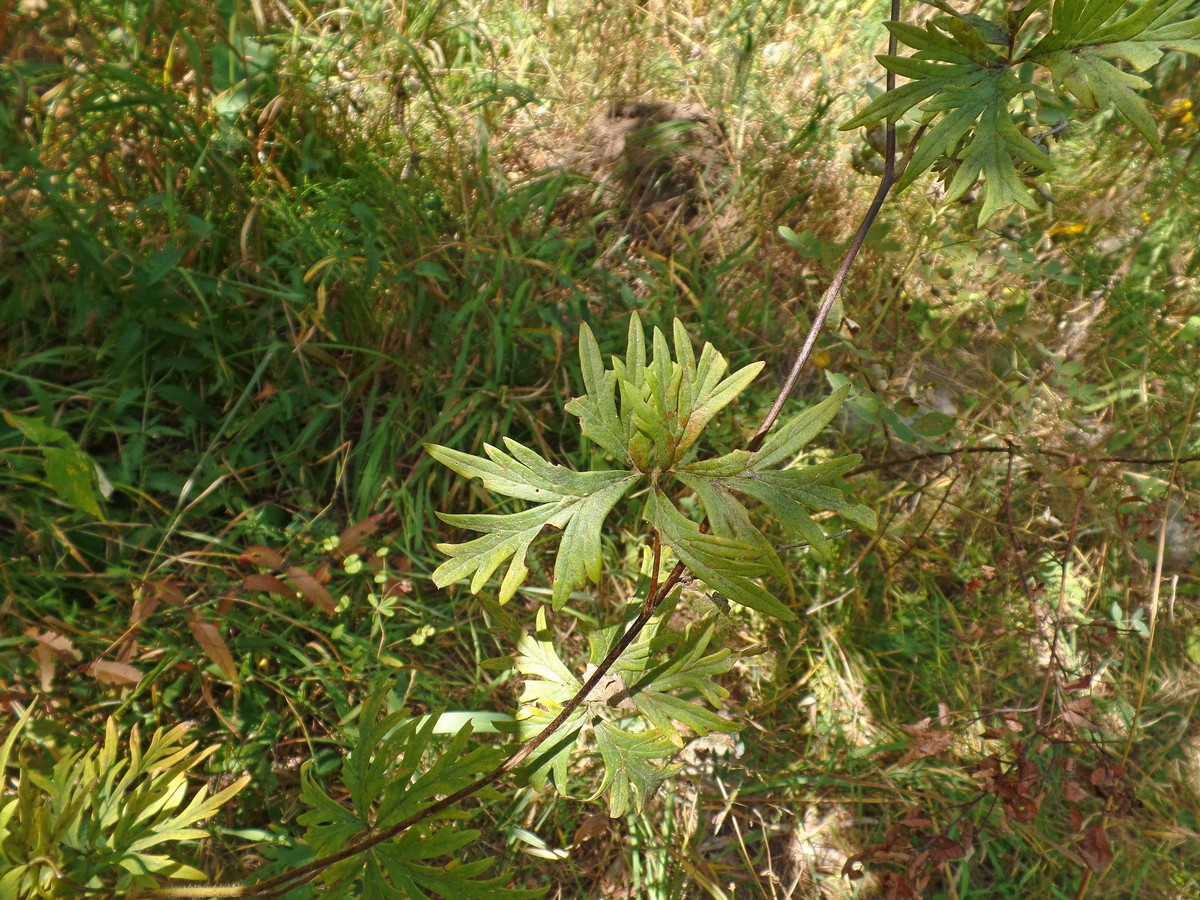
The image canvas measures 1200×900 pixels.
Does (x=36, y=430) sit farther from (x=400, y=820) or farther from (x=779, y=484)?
(x=779, y=484)

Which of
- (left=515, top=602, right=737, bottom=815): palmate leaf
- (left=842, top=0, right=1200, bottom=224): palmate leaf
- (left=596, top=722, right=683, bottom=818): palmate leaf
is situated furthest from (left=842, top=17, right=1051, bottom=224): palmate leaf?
(left=596, top=722, right=683, bottom=818): palmate leaf

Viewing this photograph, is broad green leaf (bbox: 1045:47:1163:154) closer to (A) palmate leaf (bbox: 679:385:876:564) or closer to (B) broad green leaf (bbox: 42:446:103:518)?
(A) palmate leaf (bbox: 679:385:876:564)

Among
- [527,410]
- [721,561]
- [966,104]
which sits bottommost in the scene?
[527,410]

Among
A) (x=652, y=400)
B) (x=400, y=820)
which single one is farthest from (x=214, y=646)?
(x=652, y=400)

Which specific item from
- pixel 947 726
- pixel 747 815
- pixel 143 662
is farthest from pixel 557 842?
pixel 143 662

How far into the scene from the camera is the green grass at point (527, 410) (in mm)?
1889

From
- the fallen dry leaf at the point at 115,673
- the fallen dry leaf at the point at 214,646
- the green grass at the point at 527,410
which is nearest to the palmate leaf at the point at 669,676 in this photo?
the green grass at the point at 527,410

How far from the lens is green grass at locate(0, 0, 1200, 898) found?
189cm

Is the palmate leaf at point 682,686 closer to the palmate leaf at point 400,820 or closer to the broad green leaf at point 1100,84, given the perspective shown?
the palmate leaf at point 400,820

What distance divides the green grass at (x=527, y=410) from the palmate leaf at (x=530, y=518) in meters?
0.98

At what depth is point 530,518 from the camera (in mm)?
1037

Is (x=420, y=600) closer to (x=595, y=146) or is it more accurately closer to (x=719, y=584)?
(x=719, y=584)

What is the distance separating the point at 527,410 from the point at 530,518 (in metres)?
1.20

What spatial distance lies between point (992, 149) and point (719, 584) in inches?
26.6
